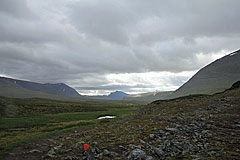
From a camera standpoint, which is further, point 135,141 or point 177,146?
point 135,141

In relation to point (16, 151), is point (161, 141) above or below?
above

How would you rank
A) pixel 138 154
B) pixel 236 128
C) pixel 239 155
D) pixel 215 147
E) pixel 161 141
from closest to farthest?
pixel 239 155 → pixel 138 154 → pixel 215 147 → pixel 161 141 → pixel 236 128

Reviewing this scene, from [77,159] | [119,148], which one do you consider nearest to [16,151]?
[77,159]

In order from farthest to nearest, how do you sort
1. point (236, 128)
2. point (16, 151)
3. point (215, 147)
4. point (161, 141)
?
1. point (236, 128)
2. point (16, 151)
3. point (161, 141)
4. point (215, 147)

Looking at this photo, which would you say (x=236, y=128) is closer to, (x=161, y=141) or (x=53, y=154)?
(x=161, y=141)

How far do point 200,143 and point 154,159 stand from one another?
15.5ft

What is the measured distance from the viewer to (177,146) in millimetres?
11359

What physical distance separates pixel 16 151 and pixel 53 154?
4725mm

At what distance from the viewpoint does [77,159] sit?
10695mm

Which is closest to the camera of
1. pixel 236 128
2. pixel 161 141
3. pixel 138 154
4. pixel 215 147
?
pixel 138 154

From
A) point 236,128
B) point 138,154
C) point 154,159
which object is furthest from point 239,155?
point 236,128

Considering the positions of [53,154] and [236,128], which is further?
[236,128]

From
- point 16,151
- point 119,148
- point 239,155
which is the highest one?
point 239,155

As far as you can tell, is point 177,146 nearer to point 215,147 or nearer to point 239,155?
point 215,147
